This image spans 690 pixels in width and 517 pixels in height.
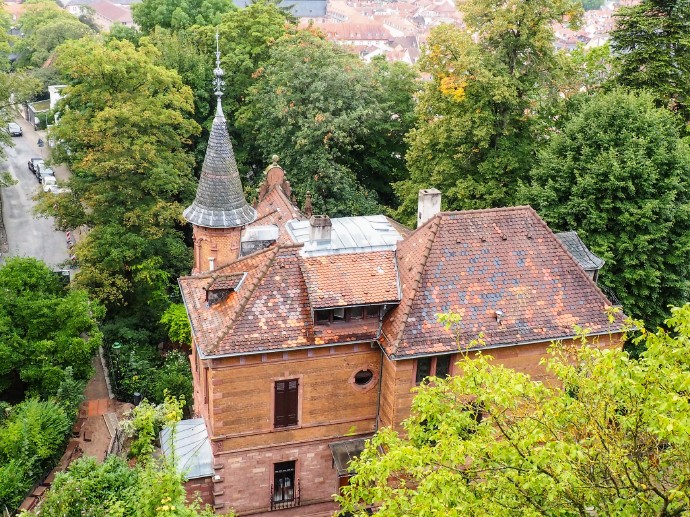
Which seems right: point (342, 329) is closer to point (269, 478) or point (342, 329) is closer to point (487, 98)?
point (269, 478)

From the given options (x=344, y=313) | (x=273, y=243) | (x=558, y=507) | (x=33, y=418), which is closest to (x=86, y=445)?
(x=33, y=418)

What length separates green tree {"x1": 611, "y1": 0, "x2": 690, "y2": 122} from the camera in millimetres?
39781

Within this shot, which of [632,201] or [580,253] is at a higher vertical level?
[632,201]

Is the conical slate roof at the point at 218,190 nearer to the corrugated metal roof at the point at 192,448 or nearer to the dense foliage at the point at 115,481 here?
the corrugated metal roof at the point at 192,448

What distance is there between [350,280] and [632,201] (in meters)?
15.3

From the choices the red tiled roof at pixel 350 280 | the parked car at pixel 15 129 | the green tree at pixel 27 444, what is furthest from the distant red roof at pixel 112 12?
the red tiled roof at pixel 350 280

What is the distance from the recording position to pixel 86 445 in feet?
111

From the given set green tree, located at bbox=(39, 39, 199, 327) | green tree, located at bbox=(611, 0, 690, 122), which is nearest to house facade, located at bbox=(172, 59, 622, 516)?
green tree, located at bbox=(39, 39, 199, 327)

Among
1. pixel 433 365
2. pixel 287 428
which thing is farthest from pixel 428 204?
pixel 287 428

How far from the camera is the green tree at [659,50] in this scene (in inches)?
1566

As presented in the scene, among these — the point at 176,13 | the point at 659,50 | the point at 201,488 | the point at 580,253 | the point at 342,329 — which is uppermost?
the point at 659,50

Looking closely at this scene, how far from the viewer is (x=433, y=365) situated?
26.1 m

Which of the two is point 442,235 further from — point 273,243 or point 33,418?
point 33,418

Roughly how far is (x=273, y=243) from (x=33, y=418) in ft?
40.1
